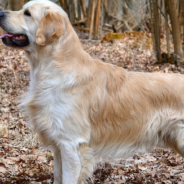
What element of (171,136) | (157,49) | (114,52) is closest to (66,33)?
(171,136)

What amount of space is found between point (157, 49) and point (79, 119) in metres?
7.38

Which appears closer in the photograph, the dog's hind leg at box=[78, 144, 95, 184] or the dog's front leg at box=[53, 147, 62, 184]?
the dog's hind leg at box=[78, 144, 95, 184]

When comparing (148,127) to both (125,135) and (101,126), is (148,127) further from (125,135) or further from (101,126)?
(101,126)

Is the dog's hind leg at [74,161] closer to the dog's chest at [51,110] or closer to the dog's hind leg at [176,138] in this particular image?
the dog's chest at [51,110]

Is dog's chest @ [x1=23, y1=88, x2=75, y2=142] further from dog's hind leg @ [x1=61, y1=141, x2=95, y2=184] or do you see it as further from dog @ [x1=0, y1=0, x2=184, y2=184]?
dog's hind leg @ [x1=61, y1=141, x2=95, y2=184]

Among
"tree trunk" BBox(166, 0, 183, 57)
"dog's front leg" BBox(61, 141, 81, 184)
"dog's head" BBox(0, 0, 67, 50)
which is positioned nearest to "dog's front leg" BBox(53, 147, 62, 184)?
"dog's front leg" BBox(61, 141, 81, 184)

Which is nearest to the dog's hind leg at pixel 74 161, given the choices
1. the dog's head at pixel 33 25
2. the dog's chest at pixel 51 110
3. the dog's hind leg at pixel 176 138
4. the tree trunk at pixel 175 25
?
the dog's chest at pixel 51 110

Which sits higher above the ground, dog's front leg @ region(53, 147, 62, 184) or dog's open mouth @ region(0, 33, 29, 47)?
dog's open mouth @ region(0, 33, 29, 47)

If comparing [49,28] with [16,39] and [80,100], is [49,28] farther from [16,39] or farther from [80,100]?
[80,100]

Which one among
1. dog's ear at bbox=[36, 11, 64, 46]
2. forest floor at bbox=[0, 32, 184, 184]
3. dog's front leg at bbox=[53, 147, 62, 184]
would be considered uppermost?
dog's ear at bbox=[36, 11, 64, 46]

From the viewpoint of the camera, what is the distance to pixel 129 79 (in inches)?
165

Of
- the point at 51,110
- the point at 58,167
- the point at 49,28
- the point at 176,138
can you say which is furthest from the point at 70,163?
the point at 49,28

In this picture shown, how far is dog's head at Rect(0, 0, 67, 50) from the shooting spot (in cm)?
376

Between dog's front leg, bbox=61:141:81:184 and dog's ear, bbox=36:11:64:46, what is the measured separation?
109cm
